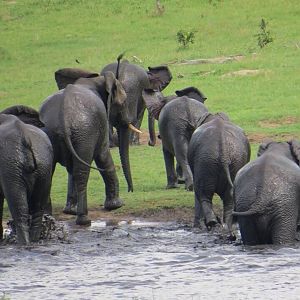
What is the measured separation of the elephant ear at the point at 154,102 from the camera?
59.1 feet

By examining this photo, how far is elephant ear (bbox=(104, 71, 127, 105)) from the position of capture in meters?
15.7

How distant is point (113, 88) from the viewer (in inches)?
626

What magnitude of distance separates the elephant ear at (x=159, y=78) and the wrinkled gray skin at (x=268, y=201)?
740 cm

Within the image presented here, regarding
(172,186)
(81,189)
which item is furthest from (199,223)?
(172,186)

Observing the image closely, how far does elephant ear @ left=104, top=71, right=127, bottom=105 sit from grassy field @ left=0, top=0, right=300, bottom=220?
49.1 inches

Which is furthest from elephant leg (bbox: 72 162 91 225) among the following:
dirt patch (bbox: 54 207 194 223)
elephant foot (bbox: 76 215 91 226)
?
dirt patch (bbox: 54 207 194 223)

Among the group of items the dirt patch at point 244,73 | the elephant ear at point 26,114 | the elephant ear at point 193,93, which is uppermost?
the elephant ear at point 26,114

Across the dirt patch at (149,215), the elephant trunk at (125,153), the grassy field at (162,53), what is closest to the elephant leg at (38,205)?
the dirt patch at (149,215)

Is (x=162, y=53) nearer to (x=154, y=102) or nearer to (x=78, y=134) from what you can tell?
(x=154, y=102)

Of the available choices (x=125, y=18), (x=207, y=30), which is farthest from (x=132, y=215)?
(x=125, y=18)

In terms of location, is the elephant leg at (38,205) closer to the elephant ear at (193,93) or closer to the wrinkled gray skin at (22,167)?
the wrinkled gray skin at (22,167)

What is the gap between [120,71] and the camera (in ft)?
62.4

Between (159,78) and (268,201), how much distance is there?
26.6 ft

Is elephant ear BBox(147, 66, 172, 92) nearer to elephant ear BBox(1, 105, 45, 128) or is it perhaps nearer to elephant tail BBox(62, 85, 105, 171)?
elephant tail BBox(62, 85, 105, 171)
